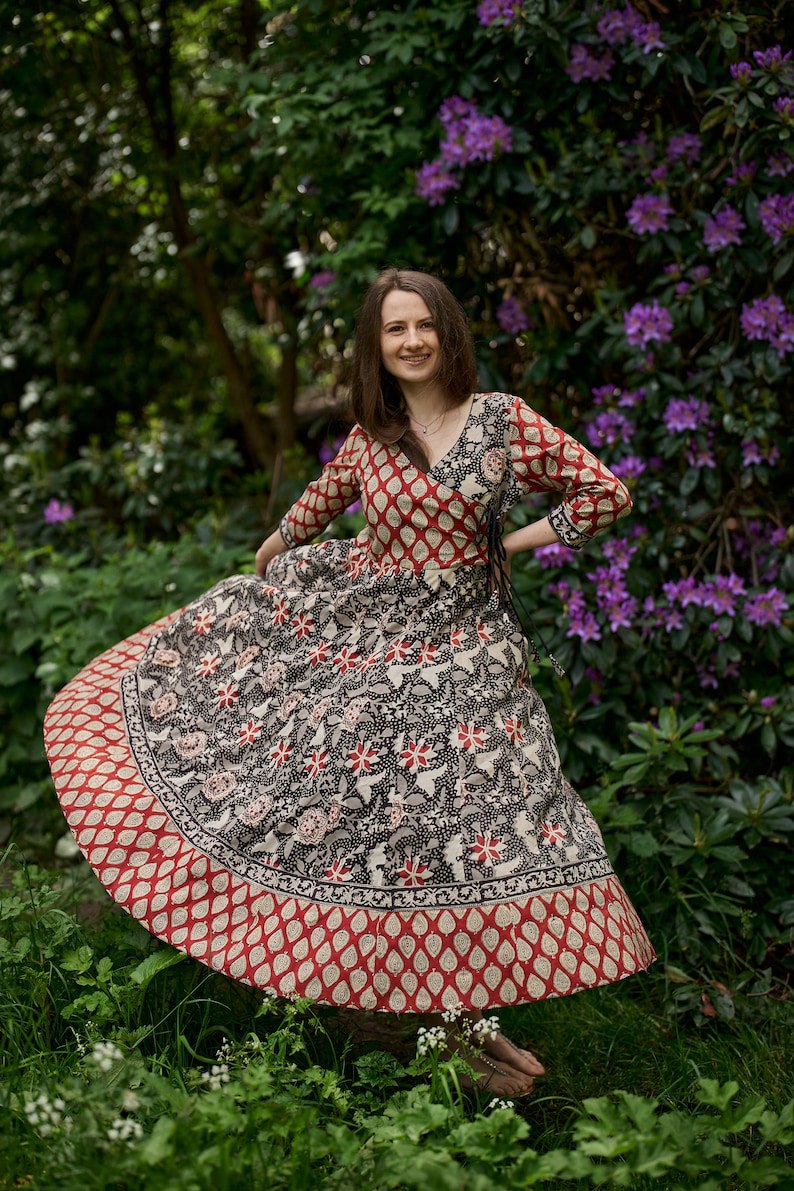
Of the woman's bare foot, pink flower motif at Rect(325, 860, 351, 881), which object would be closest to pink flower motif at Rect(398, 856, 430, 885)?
pink flower motif at Rect(325, 860, 351, 881)

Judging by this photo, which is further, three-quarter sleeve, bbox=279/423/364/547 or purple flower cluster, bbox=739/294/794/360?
purple flower cluster, bbox=739/294/794/360

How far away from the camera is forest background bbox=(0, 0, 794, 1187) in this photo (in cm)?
194

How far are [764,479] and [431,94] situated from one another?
1668mm

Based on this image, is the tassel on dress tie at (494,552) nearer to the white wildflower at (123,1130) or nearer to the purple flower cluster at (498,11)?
the white wildflower at (123,1130)

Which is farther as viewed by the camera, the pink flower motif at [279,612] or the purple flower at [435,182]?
the purple flower at [435,182]

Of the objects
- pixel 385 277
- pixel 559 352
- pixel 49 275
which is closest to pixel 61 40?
pixel 49 275

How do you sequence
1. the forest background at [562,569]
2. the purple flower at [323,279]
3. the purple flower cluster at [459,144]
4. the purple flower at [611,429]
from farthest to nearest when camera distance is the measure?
the purple flower at [323,279] < the purple flower cluster at [459,144] < the purple flower at [611,429] < the forest background at [562,569]

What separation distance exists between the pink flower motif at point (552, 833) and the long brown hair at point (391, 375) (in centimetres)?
77

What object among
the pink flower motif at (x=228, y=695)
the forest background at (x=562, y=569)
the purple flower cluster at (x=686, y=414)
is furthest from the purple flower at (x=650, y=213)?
the pink flower motif at (x=228, y=695)

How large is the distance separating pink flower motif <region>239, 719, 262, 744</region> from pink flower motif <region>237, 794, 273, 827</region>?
17 centimetres

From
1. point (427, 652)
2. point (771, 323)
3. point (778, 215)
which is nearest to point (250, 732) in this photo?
point (427, 652)

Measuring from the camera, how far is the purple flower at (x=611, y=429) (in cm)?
324

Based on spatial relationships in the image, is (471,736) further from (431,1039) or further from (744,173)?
(744,173)

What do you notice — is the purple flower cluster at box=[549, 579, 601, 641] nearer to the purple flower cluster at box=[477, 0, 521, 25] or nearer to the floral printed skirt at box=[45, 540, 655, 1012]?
the floral printed skirt at box=[45, 540, 655, 1012]
